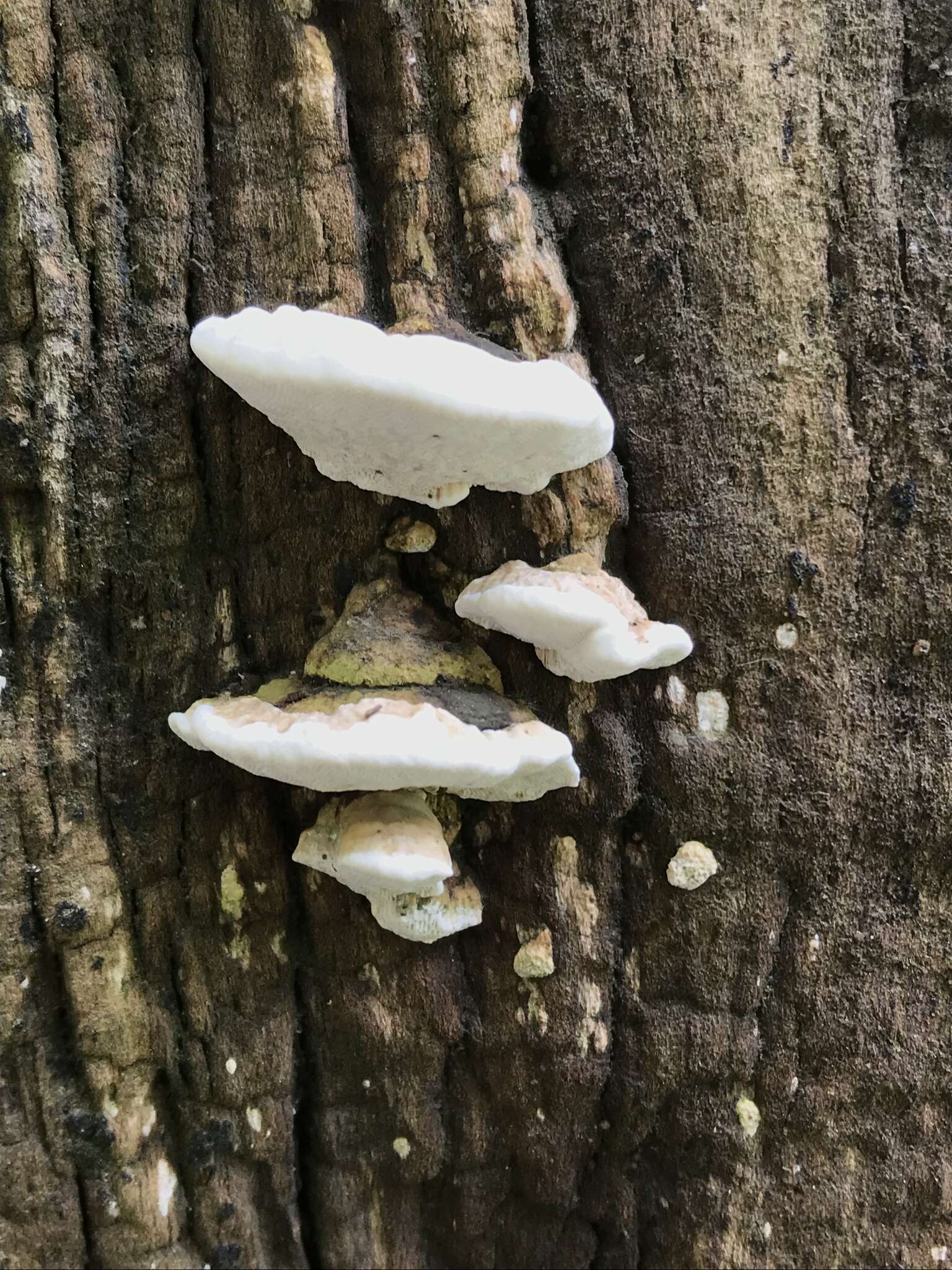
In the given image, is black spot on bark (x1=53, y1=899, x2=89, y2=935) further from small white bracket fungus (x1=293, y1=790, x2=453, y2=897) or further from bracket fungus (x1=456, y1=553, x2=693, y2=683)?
bracket fungus (x1=456, y1=553, x2=693, y2=683)

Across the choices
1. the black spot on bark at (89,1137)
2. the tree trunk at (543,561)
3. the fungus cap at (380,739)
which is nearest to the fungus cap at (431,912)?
the tree trunk at (543,561)

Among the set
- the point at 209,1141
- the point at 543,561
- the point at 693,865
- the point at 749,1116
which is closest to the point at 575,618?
the point at 543,561

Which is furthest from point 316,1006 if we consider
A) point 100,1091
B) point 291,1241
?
point 291,1241

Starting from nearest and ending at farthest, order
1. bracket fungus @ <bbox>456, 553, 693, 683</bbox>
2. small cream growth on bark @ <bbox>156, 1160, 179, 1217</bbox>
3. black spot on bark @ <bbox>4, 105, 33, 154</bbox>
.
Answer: bracket fungus @ <bbox>456, 553, 693, 683</bbox>, black spot on bark @ <bbox>4, 105, 33, 154</bbox>, small cream growth on bark @ <bbox>156, 1160, 179, 1217</bbox>

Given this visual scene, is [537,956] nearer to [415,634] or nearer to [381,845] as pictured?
[381,845]

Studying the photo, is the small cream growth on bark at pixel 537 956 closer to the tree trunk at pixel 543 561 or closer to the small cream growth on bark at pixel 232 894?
the tree trunk at pixel 543 561

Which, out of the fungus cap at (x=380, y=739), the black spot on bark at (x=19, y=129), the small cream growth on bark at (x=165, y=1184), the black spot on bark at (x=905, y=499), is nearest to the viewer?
the fungus cap at (x=380, y=739)

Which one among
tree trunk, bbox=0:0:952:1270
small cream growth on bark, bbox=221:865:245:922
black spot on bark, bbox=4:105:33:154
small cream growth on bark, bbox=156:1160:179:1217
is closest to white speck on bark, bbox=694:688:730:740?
tree trunk, bbox=0:0:952:1270
